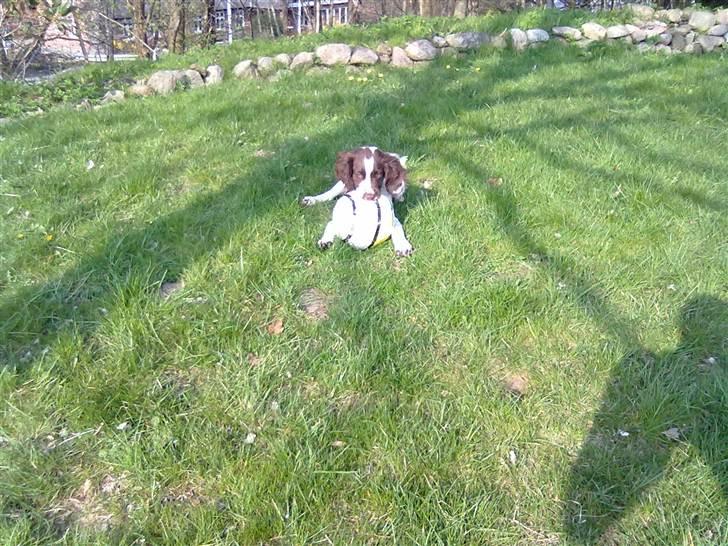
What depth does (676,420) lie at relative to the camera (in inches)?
84.1

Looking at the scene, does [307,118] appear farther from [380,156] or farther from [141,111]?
[380,156]

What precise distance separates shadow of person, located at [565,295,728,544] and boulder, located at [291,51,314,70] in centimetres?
654

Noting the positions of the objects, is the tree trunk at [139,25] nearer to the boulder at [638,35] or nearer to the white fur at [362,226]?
the boulder at [638,35]

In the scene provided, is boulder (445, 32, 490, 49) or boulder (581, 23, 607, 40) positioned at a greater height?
boulder (581, 23, 607, 40)

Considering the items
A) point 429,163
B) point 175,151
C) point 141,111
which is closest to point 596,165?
point 429,163

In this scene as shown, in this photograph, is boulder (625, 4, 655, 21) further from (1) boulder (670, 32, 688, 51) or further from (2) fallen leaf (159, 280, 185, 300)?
(2) fallen leaf (159, 280, 185, 300)

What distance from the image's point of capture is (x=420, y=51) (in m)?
7.84

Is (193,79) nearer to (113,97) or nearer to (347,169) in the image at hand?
(113,97)

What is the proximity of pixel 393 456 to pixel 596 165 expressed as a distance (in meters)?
3.32

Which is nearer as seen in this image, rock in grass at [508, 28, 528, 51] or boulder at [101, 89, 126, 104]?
boulder at [101, 89, 126, 104]

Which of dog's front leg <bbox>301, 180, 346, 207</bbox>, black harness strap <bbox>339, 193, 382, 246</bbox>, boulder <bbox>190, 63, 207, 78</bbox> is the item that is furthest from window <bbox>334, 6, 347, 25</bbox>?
black harness strap <bbox>339, 193, 382, 246</bbox>

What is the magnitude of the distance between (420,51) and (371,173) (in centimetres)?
545

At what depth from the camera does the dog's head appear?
10.5 feet

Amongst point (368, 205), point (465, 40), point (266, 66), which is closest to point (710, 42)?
point (465, 40)
